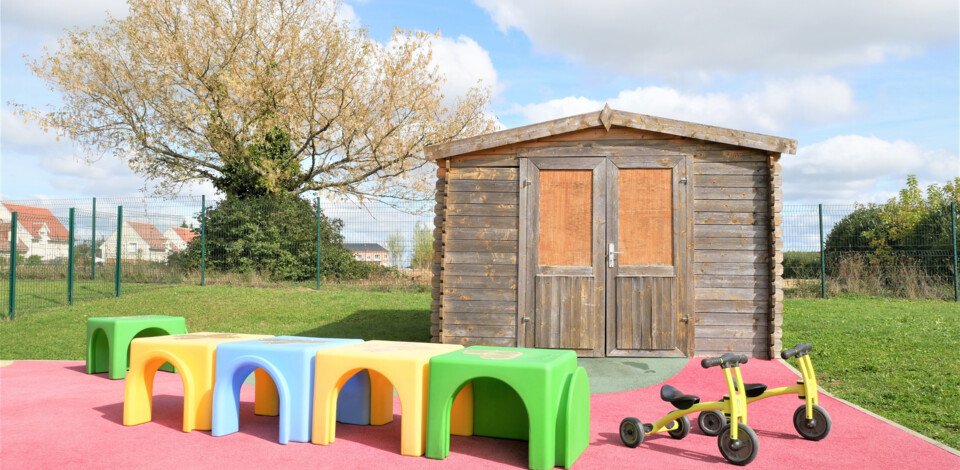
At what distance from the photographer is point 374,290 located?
A: 58.0ft

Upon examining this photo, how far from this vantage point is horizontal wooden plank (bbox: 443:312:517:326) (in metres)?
9.30

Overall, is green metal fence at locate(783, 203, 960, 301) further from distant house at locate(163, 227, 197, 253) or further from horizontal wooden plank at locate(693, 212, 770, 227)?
distant house at locate(163, 227, 197, 253)

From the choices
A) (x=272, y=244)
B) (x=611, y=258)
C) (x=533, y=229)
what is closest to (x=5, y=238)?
(x=272, y=244)

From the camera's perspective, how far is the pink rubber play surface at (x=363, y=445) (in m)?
4.94

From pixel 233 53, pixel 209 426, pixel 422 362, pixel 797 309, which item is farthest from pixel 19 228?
pixel 797 309

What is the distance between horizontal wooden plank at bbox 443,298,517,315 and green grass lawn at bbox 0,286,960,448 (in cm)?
167

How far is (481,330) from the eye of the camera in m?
9.38

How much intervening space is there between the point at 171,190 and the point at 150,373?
58.8 feet

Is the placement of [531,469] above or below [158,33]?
below

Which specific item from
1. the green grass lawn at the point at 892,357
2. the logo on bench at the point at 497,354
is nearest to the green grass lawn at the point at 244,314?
the logo on bench at the point at 497,354

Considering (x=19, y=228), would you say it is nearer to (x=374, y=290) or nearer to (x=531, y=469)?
(x=374, y=290)

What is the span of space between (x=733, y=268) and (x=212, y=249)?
13.9m

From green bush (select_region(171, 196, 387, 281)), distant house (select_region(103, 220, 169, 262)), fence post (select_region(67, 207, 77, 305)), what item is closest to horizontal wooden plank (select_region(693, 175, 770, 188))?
green bush (select_region(171, 196, 387, 281))

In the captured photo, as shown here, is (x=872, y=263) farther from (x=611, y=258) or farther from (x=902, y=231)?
(x=611, y=258)
